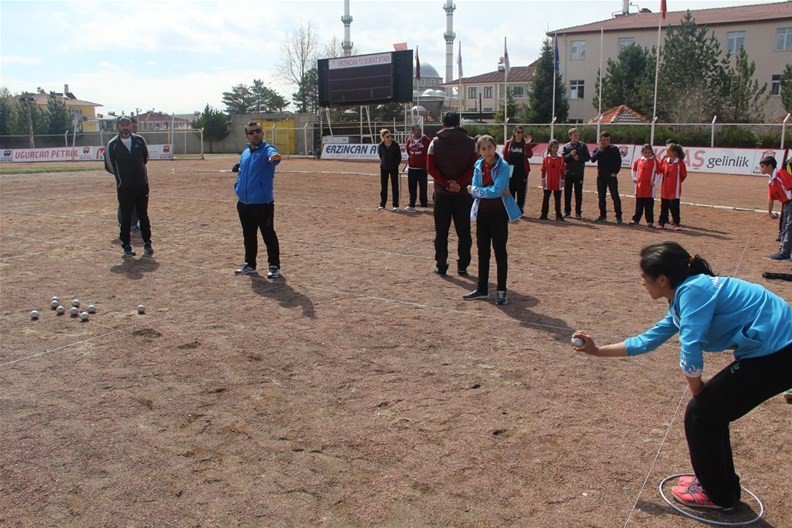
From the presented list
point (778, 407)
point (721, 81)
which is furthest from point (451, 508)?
point (721, 81)

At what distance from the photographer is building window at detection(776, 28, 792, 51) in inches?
2180

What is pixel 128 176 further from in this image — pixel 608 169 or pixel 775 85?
pixel 775 85

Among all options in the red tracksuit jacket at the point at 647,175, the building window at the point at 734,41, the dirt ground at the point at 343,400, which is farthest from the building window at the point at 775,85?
the dirt ground at the point at 343,400

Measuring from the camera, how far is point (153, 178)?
25.5 metres

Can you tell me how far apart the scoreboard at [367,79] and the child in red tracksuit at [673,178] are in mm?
21365

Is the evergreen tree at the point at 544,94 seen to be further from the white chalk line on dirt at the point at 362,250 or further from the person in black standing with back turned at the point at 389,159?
the white chalk line on dirt at the point at 362,250

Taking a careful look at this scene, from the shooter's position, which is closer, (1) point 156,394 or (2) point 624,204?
(1) point 156,394

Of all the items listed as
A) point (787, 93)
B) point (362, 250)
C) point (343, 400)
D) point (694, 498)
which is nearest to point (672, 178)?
point (362, 250)

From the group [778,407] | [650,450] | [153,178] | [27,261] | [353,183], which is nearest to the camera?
[650,450]

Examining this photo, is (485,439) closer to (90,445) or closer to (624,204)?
(90,445)

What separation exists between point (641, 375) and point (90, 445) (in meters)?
4.17

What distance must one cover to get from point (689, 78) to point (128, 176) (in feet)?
153

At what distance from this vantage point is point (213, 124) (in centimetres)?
5525

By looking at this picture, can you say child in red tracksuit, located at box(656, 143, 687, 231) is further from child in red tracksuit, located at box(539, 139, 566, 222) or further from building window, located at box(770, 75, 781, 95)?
building window, located at box(770, 75, 781, 95)
